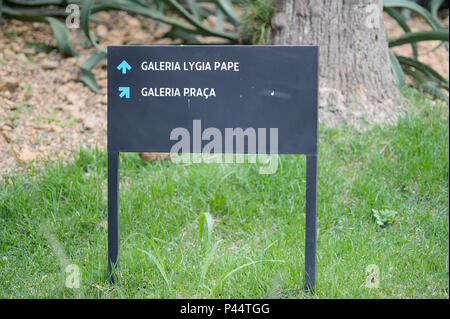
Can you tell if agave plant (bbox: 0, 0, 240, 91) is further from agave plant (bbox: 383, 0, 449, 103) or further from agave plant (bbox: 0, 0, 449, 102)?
agave plant (bbox: 383, 0, 449, 103)

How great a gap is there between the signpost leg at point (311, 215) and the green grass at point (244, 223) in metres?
0.12

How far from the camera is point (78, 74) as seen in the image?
4758 millimetres

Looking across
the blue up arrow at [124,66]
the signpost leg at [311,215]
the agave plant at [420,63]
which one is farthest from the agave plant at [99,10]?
the signpost leg at [311,215]

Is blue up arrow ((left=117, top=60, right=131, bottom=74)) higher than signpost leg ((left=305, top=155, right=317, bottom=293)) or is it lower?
higher

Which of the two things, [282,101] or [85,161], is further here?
[85,161]

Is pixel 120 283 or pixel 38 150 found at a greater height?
pixel 38 150

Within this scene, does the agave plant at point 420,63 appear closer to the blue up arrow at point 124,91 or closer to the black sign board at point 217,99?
the black sign board at point 217,99

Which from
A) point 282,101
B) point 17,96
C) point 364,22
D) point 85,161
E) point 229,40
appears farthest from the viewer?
point 229,40

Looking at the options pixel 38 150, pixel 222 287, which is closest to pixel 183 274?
pixel 222 287

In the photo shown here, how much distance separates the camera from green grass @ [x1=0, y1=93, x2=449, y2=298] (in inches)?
107

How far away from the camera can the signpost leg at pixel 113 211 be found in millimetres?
2594

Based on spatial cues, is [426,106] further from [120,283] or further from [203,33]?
[120,283]

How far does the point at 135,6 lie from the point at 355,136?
2286 millimetres

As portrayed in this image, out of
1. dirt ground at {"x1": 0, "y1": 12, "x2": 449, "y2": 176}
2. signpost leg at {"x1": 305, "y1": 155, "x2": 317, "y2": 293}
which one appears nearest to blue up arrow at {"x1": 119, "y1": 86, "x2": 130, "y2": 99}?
signpost leg at {"x1": 305, "y1": 155, "x2": 317, "y2": 293}
